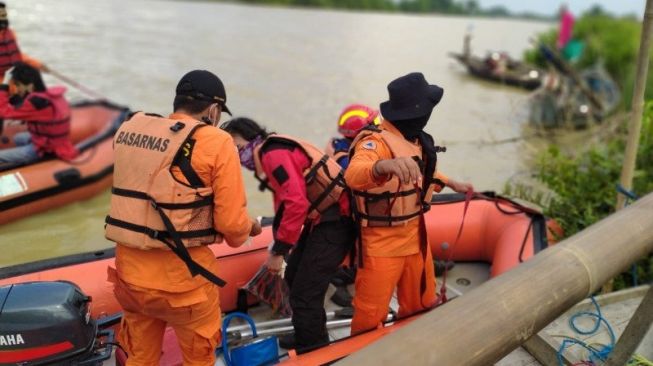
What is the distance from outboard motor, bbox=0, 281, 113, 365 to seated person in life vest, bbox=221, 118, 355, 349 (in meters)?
0.89

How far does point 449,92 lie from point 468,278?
1203cm

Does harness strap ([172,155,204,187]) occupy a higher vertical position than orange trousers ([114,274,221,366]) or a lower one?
higher

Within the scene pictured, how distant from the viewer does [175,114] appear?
194 cm

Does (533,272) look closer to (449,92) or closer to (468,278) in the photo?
(468,278)

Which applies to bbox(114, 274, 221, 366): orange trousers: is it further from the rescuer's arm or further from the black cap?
the black cap

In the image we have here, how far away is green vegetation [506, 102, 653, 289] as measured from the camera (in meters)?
3.82

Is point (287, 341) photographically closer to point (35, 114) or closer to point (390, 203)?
point (390, 203)

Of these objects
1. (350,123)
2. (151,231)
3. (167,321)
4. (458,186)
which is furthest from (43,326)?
(350,123)

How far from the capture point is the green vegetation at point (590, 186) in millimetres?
3824

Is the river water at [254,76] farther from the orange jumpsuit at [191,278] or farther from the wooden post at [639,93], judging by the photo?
the orange jumpsuit at [191,278]

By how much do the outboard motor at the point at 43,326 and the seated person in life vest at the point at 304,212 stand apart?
2.91 feet

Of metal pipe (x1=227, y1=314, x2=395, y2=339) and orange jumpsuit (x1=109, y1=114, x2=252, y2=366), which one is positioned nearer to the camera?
orange jumpsuit (x1=109, y1=114, x2=252, y2=366)

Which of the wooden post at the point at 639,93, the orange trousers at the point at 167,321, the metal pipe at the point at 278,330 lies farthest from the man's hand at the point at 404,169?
the wooden post at the point at 639,93

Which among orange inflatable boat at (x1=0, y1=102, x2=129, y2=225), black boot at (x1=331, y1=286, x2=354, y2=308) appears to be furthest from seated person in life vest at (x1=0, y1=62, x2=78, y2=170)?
black boot at (x1=331, y1=286, x2=354, y2=308)
